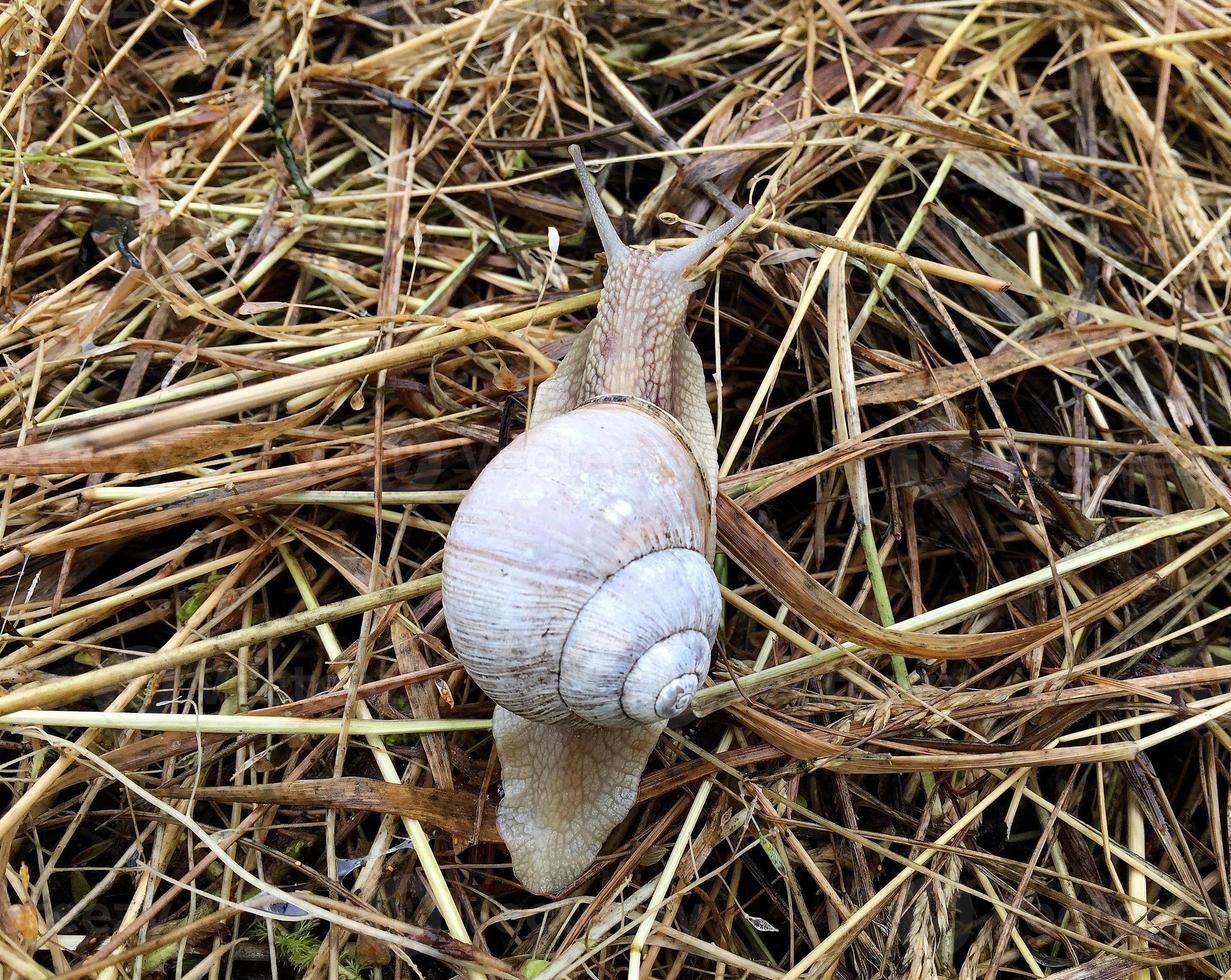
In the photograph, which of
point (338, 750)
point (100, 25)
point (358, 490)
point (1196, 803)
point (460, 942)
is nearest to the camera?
point (460, 942)

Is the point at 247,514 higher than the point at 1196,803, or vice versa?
the point at 247,514

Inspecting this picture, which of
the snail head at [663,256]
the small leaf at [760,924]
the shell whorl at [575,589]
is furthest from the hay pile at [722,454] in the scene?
the shell whorl at [575,589]

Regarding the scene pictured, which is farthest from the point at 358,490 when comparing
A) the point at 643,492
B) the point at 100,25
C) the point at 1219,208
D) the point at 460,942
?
the point at 1219,208

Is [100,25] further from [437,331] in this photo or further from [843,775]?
[843,775]

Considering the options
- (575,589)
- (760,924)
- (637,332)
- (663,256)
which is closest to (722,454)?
(637,332)

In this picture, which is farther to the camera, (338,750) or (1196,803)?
(1196,803)

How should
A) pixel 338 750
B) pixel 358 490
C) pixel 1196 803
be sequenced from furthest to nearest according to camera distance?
1. pixel 358 490
2. pixel 1196 803
3. pixel 338 750

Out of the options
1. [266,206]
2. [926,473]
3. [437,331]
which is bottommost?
[926,473]

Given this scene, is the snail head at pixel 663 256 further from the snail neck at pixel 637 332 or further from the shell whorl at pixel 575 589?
the shell whorl at pixel 575 589
